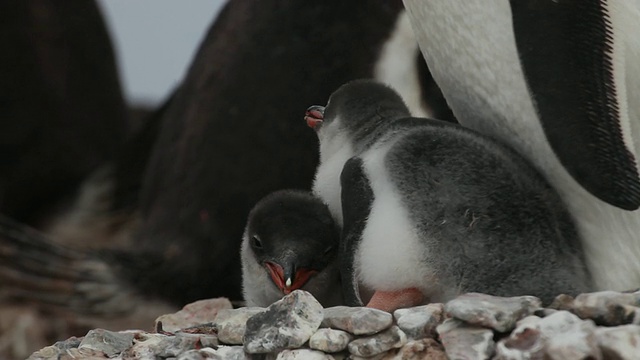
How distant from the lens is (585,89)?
1438 mm

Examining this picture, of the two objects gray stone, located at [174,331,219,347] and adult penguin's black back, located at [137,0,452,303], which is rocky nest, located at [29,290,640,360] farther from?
adult penguin's black back, located at [137,0,452,303]

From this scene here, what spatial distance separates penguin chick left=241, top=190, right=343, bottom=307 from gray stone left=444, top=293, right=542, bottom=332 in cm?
30

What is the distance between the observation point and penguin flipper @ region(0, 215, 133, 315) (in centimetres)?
329

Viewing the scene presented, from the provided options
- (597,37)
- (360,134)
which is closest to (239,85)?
(360,134)

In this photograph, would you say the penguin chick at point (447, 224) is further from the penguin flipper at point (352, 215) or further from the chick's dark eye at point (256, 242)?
the chick's dark eye at point (256, 242)

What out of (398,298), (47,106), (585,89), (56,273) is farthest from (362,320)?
(47,106)

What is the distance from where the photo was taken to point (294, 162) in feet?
9.38

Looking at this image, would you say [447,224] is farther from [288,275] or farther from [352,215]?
[288,275]

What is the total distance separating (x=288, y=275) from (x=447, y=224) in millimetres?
229

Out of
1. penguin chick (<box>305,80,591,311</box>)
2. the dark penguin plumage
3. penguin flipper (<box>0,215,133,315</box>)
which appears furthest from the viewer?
the dark penguin plumage

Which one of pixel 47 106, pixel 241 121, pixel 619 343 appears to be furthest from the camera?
pixel 47 106

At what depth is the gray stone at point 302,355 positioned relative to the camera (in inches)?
51.3

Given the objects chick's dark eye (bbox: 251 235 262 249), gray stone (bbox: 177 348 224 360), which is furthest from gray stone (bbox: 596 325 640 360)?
chick's dark eye (bbox: 251 235 262 249)

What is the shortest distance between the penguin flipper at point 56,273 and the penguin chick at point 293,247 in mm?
1670
